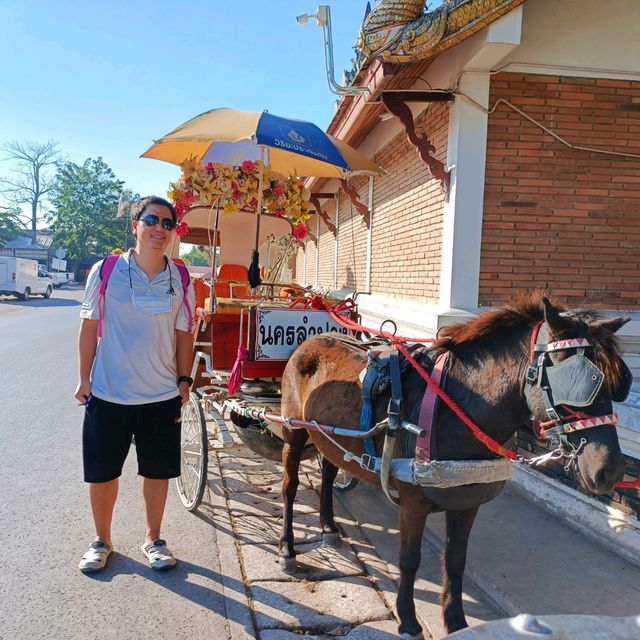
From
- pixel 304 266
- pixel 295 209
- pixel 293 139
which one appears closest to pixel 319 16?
pixel 295 209

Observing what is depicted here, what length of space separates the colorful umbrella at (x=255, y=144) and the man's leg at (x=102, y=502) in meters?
2.10

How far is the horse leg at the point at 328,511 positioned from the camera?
368cm

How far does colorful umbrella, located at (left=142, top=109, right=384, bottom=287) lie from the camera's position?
4172 mm

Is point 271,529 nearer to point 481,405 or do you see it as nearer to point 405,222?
point 481,405

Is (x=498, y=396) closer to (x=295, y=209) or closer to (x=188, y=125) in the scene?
(x=188, y=125)

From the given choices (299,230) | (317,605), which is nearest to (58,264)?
(299,230)

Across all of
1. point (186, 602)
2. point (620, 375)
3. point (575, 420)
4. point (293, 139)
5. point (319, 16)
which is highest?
point (319, 16)

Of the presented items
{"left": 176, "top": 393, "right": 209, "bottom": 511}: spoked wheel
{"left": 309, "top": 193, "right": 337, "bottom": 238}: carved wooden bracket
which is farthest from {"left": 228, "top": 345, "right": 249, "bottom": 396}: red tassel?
{"left": 309, "top": 193, "right": 337, "bottom": 238}: carved wooden bracket

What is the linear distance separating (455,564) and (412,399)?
865mm

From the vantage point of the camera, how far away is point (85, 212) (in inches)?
2379

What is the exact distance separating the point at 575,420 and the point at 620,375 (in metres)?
0.26

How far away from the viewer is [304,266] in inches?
652

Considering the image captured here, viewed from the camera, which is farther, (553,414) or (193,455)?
(193,455)

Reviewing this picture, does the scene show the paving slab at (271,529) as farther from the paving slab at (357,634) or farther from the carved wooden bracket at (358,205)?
the carved wooden bracket at (358,205)
